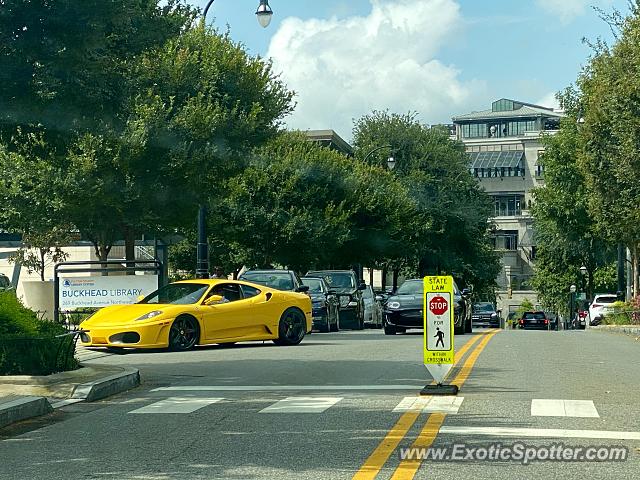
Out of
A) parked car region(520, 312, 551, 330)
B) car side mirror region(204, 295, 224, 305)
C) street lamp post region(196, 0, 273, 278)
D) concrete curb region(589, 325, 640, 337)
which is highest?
street lamp post region(196, 0, 273, 278)

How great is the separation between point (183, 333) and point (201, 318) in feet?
1.48

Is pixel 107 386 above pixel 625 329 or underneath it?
above

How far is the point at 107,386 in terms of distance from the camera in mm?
13039

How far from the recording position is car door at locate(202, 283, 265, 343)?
20.3m

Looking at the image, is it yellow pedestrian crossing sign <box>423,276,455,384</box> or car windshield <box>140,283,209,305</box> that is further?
car windshield <box>140,283,209,305</box>

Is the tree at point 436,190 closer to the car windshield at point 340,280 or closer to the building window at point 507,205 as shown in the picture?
the car windshield at point 340,280

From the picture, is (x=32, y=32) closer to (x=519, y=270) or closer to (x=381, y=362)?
(x=381, y=362)

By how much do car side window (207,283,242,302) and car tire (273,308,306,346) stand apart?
1.15 meters

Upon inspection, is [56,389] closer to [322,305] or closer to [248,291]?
[248,291]

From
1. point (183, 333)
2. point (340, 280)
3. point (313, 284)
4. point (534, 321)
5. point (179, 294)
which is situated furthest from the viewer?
point (534, 321)

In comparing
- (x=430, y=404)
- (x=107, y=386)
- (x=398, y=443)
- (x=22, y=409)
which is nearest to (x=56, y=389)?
(x=107, y=386)

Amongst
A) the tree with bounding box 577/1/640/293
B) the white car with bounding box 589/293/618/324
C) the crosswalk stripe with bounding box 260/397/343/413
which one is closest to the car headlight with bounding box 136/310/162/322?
the crosswalk stripe with bounding box 260/397/343/413

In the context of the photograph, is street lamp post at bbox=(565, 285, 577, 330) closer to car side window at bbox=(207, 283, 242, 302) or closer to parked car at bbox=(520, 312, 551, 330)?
parked car at bbox=(520, 312, 551, 330)

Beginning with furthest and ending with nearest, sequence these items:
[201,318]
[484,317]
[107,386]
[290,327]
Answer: [484,317], [290,327], [201,318], [107,386]
